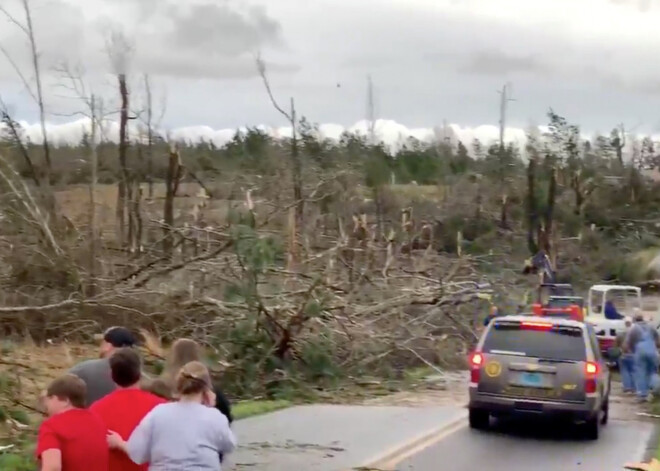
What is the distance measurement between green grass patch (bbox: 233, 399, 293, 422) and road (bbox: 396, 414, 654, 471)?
10.3ft

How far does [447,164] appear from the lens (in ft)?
206

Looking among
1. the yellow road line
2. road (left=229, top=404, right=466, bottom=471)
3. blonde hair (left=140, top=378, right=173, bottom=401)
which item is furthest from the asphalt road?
blonde hair (left=140, top=378, right=173, bottom=401)

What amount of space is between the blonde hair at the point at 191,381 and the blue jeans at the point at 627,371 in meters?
14.5

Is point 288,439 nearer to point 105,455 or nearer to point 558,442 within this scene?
point 558,442

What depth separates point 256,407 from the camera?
52.0ft

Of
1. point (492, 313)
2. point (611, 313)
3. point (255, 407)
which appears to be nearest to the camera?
point (255, 407)

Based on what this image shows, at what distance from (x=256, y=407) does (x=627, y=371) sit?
7.66 meters

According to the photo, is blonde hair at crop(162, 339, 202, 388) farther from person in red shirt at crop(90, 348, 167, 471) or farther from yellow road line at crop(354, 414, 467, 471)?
yellow road line at crop(354, 414, 467, 471)

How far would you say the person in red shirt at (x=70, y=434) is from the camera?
214 inches

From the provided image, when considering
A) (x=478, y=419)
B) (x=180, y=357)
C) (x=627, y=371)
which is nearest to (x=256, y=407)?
(x=478, y=419)

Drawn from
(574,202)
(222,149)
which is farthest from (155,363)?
(574,202)

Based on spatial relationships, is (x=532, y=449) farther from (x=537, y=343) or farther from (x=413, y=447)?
(x=413, y=447)

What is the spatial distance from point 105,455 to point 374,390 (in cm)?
1326

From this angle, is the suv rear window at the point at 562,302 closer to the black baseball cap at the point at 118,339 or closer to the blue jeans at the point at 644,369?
the blue jeans at the point at 644,369
